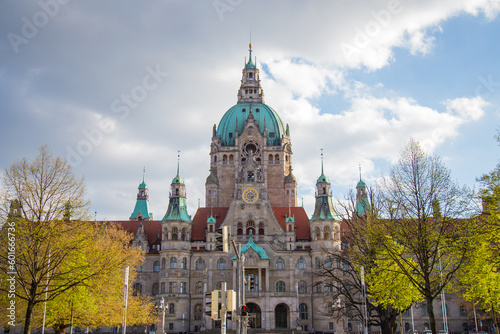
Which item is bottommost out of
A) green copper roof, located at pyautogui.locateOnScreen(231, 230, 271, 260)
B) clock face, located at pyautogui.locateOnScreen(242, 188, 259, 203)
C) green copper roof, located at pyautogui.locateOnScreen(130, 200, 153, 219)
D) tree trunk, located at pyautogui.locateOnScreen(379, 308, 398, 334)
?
tree trunk, located at pyautogui.locateOnScreen(379, 308, 398, 334)

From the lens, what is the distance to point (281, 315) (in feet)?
232

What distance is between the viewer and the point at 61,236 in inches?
1211

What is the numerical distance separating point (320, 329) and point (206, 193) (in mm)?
32041

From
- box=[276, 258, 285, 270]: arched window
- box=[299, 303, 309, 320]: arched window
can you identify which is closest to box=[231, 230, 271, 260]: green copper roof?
box=[276, 258, 285, 270]: arched window

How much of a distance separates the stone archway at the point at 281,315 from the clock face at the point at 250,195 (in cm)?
1646

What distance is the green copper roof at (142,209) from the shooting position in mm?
97219

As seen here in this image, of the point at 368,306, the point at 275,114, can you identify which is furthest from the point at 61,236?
the point at 275,114

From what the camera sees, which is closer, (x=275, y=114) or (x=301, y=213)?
(x=301, y=213)

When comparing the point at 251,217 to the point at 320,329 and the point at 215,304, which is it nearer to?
the point at 320,329

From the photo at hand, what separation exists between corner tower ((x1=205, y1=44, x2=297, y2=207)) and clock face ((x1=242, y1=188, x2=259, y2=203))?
30.2ft

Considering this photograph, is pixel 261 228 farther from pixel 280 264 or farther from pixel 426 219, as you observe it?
pixel 426 219

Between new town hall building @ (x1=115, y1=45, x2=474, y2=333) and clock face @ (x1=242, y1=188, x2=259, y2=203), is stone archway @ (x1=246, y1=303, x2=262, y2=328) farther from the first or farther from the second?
clock face @ (x1=242, y1=188, x2=259, y2=203)

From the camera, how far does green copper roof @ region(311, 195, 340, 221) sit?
247 ft

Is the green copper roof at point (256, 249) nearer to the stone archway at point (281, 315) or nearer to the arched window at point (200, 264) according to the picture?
the stone archway at point (281, 315)
